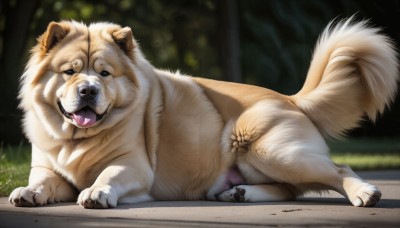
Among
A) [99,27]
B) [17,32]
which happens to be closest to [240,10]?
[17,32]

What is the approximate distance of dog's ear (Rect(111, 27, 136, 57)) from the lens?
17.7 feet

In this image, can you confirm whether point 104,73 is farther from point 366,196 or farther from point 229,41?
point 229,41

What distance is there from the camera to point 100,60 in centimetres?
519

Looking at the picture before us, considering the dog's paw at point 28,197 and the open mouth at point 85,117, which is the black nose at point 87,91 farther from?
the dog's paw at point 28,197

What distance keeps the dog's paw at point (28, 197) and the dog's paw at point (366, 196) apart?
2032mm

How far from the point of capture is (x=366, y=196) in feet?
16.0

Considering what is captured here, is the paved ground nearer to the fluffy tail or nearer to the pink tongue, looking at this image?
the pink tongue

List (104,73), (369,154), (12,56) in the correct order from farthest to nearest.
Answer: (12,56), (369,154), (104,73)

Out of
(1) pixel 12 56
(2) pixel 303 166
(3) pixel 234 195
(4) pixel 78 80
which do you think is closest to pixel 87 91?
(4) pixel 78 80

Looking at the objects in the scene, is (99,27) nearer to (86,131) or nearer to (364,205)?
(86,131)

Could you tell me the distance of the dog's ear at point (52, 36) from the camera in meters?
5.25

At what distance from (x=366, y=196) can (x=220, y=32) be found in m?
7.16

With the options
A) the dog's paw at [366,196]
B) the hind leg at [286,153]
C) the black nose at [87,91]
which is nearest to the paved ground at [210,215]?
the dog's paw at [366,196]

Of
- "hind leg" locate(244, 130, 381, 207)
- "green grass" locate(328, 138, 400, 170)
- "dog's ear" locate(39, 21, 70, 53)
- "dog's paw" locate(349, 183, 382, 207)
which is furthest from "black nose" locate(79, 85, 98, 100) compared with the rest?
"green grass" locate(328, 138, 400, 170)
